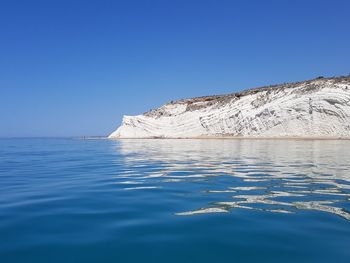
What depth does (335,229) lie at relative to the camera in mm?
3885

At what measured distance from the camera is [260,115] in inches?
1741

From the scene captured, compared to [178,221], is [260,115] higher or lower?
higher

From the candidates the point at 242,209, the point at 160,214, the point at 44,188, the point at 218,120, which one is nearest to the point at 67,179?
the point at 44,188

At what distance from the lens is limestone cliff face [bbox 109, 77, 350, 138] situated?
38.5 m

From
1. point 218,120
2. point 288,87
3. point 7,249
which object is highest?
point 288,87

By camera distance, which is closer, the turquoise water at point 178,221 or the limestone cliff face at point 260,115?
the turquoise water at point 178,221

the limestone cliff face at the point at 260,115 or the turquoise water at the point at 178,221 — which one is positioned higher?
the limestone cliff face at the point at 260,115

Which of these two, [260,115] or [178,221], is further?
[260,115]

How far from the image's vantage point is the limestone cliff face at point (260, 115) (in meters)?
38.5

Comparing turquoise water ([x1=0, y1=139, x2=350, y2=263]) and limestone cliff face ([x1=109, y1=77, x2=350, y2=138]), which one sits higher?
limestone cliff face ([x1=109, y1=77, x2=350, y2=138])

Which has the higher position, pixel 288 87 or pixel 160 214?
pixel 288 87

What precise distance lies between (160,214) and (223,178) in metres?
3.67

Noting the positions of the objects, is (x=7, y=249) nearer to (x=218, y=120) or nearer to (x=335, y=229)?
(x=335, y=229)

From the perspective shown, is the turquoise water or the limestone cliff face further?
the limestone cliff face
